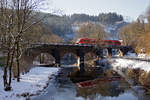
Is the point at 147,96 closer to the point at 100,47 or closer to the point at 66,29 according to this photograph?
the point at 100,47

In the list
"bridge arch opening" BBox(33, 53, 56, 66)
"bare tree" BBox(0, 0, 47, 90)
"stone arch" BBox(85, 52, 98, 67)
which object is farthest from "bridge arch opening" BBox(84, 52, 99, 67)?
"bare tree" BBox(0, 0, 47, 90)

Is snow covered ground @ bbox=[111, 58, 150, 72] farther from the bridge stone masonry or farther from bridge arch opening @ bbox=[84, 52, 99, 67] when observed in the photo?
the bridge stone masonry

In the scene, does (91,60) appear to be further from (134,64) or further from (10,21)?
(10,21)

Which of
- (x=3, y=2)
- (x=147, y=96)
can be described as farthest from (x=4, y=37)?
(x=147, y=96)

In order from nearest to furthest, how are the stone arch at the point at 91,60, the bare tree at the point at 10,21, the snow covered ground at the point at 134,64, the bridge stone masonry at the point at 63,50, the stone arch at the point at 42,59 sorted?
the bare tree at the point at 10,21
the snow covered ground at the point at 134,64
the bridge stone masonry at the point at 63,50
the stone arch at the point at 91,60
the stone arch at the point at 42,59

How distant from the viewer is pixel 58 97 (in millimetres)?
14656

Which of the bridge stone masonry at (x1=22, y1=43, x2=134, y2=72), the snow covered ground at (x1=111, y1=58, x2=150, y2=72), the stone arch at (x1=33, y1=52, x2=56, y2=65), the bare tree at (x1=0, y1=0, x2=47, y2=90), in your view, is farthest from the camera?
the stone arch at (x1=33, y1=52, x2=56, y2=65)

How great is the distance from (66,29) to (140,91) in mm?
133955

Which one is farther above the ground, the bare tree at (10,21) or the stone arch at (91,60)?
the bare tree at (10,21)

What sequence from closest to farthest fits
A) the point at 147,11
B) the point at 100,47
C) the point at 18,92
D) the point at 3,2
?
the point at 3,2 < the point at 18,92 < the point at 147,11 < the point at 100,47

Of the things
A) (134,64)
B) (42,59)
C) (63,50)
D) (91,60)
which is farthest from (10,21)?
(42,59)

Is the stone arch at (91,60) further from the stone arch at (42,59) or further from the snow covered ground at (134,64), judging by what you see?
the stone arch at (42,59)

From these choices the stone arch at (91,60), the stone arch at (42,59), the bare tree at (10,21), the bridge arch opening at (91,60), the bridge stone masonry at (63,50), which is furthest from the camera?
the stone arch at (42,59)

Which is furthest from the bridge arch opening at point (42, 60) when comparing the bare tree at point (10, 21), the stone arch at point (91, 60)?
the bare tree at point (10, 21)
